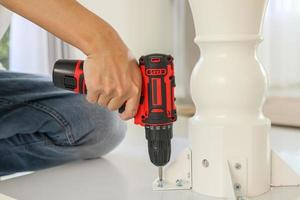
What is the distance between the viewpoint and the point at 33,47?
228 centimetres

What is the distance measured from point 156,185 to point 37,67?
1.62 meters

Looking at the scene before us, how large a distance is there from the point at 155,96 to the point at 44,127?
16.9 inches

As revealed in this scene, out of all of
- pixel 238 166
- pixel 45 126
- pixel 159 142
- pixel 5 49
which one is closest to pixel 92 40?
pixel 159 142

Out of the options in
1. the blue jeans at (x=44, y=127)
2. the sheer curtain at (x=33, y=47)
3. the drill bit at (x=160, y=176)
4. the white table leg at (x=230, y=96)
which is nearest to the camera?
the white table leg at (x=230, y=96)

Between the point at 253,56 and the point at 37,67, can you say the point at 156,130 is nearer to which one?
the point at 253,56

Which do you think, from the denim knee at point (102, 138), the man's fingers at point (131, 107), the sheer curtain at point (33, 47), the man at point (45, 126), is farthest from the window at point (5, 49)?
the man's fingers at point (131, 107)

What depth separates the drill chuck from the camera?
774 mm

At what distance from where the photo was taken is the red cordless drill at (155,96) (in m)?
0.75

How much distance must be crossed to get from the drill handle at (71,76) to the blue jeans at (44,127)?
28 cm

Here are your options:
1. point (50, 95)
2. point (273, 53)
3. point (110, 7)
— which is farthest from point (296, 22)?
point (50, 95)

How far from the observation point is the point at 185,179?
81 cm

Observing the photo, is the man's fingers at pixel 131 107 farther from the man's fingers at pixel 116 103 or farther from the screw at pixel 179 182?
the screw at pixel 179 182

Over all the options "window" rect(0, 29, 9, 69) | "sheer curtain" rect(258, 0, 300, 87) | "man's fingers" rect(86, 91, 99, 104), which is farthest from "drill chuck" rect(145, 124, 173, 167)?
"window" rect(0, 29, 9, 69)

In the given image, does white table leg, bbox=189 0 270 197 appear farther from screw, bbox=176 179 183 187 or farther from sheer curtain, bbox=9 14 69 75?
sheer curtain, bbox=9 14 69 75
